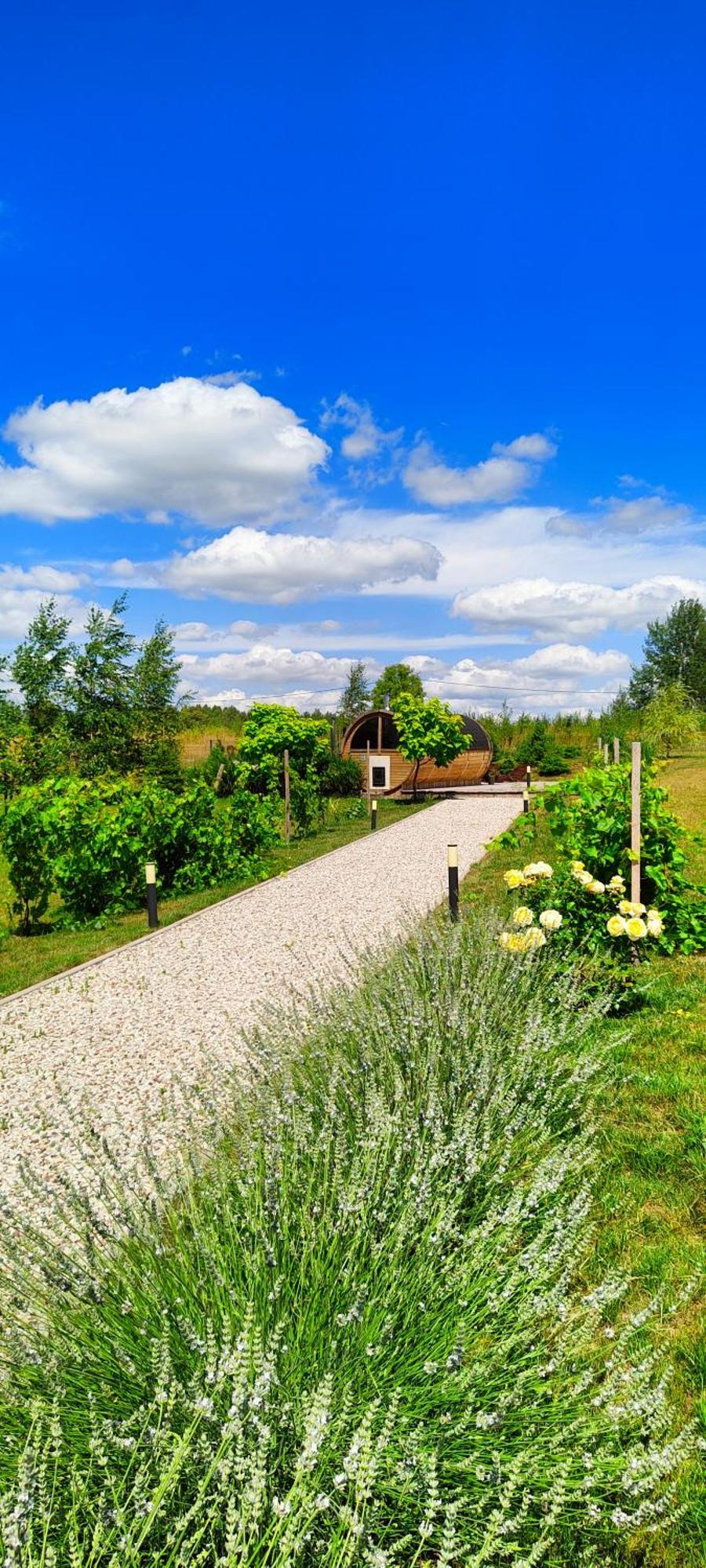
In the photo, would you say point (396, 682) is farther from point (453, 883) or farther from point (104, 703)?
point (453, 883)

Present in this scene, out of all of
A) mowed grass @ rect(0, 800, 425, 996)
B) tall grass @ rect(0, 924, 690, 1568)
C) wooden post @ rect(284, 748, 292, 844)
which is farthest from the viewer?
wooden post @ rect(284, 748, 292, 844)

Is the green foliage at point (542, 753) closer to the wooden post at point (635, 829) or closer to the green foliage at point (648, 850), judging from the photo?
the green foliage at point (648, 850)

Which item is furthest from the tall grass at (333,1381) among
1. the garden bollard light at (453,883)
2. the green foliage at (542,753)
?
the green foliage at (542,753)

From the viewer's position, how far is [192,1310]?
5.79 ft

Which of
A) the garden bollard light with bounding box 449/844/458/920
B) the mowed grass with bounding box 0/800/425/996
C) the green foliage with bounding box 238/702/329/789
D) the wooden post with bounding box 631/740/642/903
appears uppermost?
the green foliage with bounding box 238/702/329/789

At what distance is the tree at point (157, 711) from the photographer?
74.1ft

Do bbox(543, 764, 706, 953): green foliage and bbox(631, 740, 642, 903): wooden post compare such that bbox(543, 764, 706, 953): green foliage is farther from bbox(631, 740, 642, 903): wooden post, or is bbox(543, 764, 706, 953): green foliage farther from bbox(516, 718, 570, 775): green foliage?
bbox(516, 718, 570, 775): green foliage

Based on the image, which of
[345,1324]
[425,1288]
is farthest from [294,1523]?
[425,1288]

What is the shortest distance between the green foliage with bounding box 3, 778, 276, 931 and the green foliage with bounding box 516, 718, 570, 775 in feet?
95.2

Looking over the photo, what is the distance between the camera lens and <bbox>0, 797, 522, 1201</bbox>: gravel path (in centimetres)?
400

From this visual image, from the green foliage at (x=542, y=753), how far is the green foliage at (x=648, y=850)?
32.7m

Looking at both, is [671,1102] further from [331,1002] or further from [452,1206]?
[452,1206]

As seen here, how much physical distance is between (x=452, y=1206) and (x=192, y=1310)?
0.66m

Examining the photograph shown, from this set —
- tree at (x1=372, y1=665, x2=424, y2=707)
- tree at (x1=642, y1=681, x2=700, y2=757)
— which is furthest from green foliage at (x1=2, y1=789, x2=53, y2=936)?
tree at (x1=372, y1=665, x2=424, y2=707)
